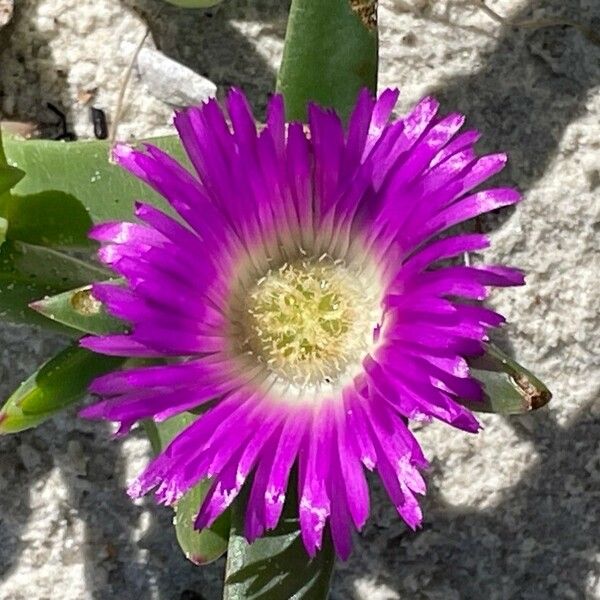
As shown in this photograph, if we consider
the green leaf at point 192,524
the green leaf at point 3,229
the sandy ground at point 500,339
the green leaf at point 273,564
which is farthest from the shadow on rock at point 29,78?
the green leaf at point 273,564

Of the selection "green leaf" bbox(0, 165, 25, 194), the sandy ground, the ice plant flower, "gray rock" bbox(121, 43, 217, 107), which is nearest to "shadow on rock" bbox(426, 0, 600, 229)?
the sandy ground

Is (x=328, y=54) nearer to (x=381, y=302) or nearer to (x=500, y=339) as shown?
(x=381, y=302)

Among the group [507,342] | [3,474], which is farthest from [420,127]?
[3,474]

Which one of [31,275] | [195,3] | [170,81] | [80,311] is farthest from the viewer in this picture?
[170,81]

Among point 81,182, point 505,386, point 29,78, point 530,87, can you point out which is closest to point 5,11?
point 29,78

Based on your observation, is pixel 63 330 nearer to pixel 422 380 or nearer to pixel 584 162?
pixel 422 380
